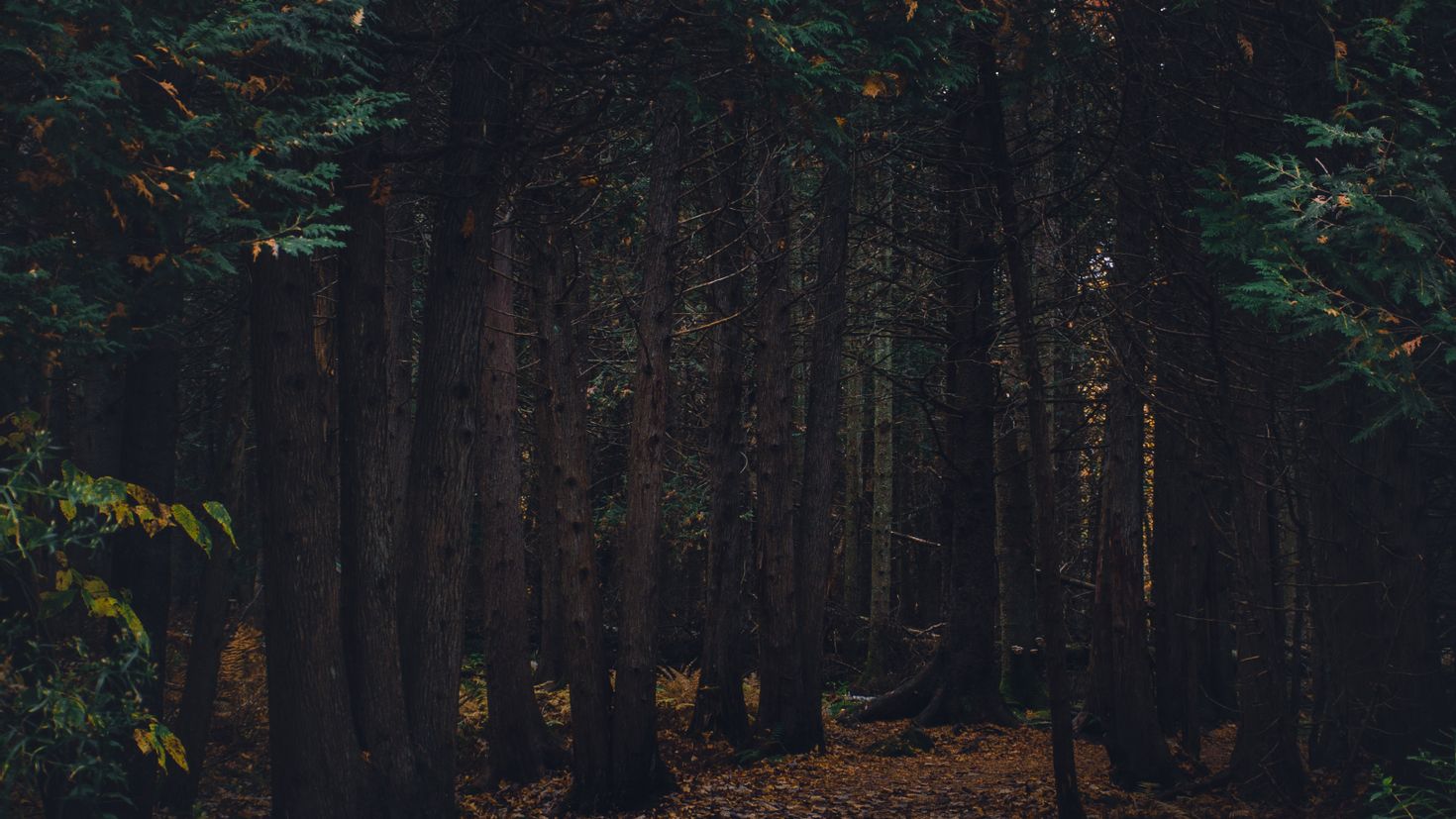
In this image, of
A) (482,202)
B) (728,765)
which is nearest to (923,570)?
(728,765)

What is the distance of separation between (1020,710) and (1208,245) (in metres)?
10.5

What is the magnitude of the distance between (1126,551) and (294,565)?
7917 mm

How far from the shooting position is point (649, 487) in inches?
476

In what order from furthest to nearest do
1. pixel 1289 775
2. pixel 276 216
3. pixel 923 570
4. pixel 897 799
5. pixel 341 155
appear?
pixel 923 570
pixel 897 799
pixel 1289 775
pixel 341 155
pixel 276 216

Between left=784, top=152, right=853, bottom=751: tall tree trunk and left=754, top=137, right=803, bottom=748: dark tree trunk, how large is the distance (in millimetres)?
147

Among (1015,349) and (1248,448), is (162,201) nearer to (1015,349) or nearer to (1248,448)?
(1248,448)

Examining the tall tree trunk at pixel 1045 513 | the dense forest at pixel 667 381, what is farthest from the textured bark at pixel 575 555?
the tall tree trunk at pixel 1045 513

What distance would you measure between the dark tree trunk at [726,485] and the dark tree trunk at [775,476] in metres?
0.30

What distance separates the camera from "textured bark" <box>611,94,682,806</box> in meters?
11.8

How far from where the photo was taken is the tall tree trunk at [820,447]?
14.2 metres

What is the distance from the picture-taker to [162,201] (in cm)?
678

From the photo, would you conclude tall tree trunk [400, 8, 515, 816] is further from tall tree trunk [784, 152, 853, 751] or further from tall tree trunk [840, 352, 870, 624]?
tall tree trunk [840, 352, 870, 624]

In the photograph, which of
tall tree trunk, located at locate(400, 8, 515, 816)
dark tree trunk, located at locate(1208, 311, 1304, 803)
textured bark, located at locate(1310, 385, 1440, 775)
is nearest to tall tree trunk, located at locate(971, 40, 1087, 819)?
dark tree trunk, located at locate(1208, 311, 1304, 803)

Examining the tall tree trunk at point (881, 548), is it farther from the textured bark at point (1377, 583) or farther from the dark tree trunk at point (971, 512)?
the textured bark at point (1377, 583)
